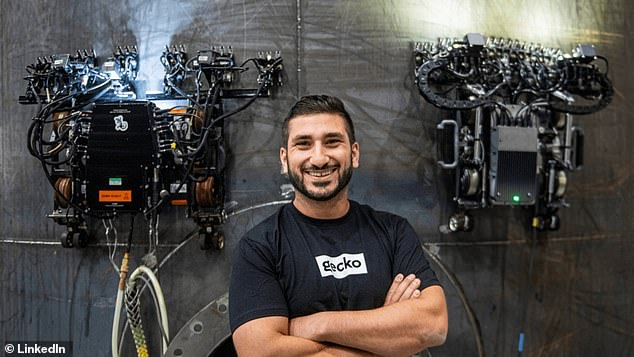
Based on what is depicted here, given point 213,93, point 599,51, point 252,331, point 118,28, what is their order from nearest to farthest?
point 252,331
point 213,93
point 118,28
point 599,51

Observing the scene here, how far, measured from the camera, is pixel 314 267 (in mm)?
1994

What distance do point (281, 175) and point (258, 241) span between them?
1022 millimetres

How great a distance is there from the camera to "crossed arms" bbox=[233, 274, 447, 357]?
1.87m

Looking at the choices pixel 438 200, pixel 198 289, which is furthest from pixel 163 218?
pixel 438 200

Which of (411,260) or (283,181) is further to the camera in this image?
(283,181)

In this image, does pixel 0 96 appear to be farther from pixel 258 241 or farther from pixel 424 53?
pixel 424 53

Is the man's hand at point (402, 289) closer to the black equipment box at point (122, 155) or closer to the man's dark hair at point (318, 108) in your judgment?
the man's dark hair at point (318, 108)

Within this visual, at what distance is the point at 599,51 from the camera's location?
357cm

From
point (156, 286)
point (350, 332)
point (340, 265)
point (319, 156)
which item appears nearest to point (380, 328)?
point (350, 332)

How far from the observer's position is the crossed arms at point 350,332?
1.87 m

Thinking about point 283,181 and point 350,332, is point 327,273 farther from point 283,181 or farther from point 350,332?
point 283,181

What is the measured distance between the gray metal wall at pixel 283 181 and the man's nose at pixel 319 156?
980mm

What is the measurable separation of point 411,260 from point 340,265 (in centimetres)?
28

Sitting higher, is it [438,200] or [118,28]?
[118,28]
